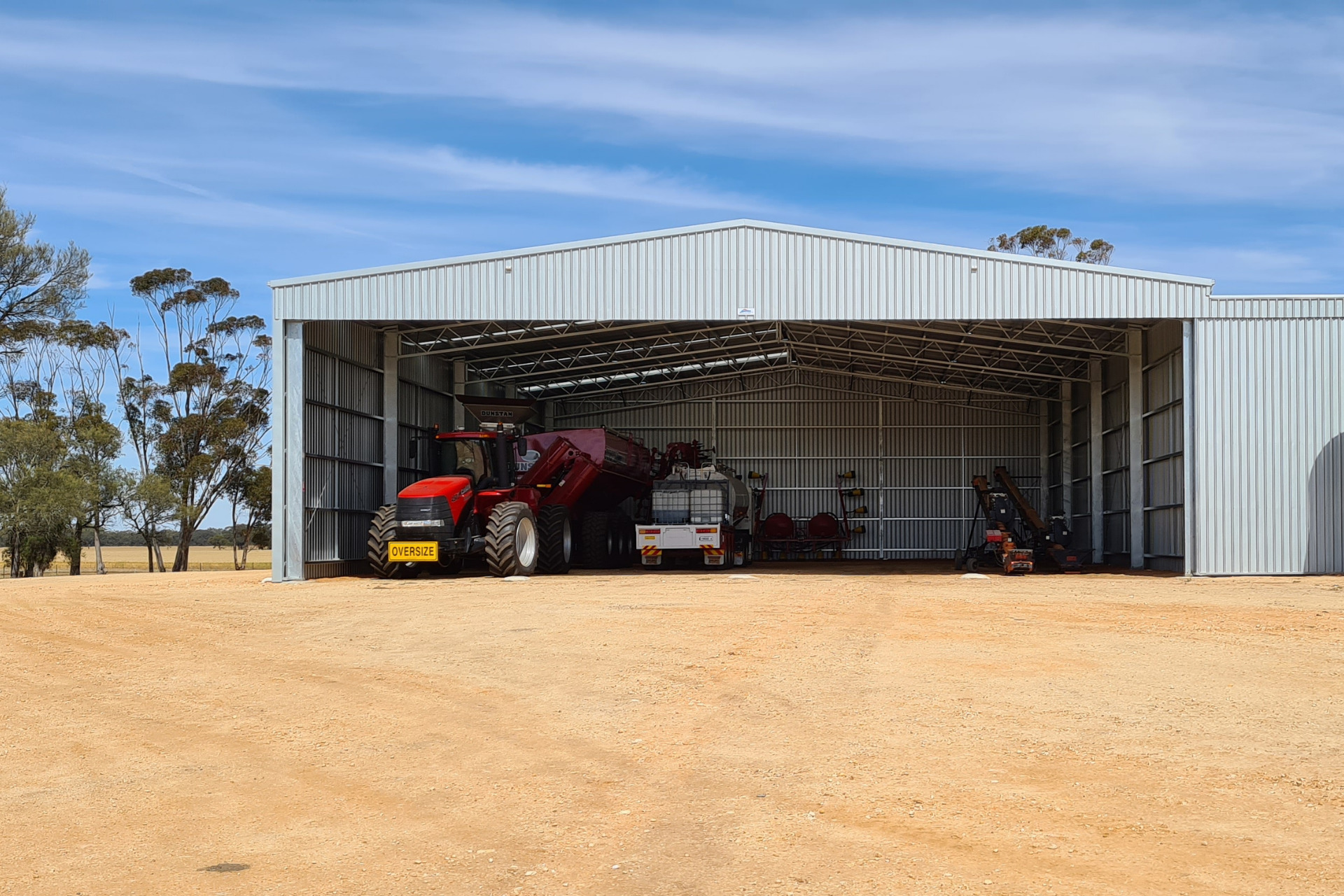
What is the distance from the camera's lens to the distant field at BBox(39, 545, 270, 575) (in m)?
58.5

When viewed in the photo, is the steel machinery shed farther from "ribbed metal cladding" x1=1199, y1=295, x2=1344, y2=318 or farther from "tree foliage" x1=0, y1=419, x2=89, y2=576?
"tree foliage" x1=0, y1=419, x2=89, y2=576

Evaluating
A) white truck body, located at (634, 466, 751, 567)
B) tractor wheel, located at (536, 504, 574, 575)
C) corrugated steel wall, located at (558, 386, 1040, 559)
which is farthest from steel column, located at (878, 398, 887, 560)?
tractor wheel, located at (536, 504, 574, 575)

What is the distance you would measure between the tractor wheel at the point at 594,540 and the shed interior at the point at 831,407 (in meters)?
4.55

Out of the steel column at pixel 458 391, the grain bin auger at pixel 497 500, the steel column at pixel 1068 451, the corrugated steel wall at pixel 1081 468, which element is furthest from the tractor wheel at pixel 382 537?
the steel column at pixel 1068 451

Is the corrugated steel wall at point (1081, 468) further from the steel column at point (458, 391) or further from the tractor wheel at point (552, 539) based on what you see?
the steel column at point (458, 391)

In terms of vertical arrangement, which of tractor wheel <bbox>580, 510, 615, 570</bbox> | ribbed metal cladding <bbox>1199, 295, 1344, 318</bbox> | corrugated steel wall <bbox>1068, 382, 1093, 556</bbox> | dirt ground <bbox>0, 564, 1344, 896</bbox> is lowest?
dirt ground <bbox>0, 564, 1344, 896</bbox>

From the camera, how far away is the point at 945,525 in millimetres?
41438

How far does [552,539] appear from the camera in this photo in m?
25.7

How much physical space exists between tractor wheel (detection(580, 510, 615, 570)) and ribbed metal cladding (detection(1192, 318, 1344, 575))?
14.4 metres

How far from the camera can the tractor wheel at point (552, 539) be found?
25.6 m

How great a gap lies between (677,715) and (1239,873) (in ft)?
15.5

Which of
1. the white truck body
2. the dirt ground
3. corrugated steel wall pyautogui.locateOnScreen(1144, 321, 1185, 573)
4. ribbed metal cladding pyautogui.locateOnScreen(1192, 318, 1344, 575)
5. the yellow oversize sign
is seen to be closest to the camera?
the dirt ground

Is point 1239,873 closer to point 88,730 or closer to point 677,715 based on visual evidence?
point 677,715

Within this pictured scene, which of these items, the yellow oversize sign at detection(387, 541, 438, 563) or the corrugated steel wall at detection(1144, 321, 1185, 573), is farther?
the corrugated steel wall at detection(1144, 321, 1185, 573)
